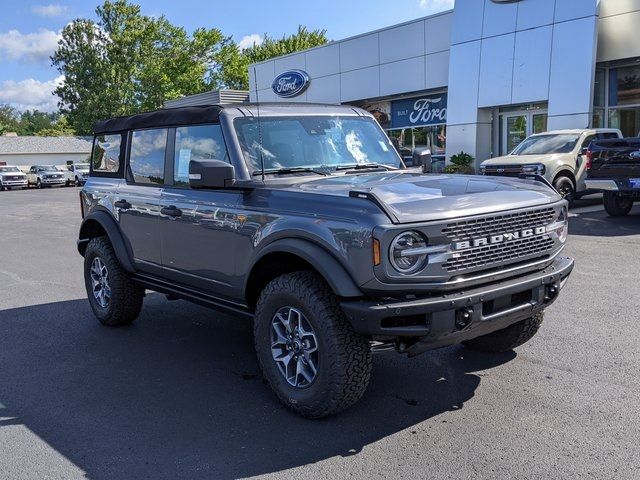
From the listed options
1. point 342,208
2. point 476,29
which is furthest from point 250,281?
point 476,29

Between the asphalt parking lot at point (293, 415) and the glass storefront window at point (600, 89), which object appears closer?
the asphalt parking lot at point (293, 415)

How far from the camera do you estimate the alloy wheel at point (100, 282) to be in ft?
20.0

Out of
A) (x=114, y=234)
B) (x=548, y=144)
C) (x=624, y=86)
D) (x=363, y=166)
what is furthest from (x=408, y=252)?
(x=624, y=86)

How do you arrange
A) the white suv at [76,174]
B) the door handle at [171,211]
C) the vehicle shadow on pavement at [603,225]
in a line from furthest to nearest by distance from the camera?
the white suv at [76,174] → the vehicle shadow on pavement at [603,225] → the door handle at [171,211]

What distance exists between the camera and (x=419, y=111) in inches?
1025

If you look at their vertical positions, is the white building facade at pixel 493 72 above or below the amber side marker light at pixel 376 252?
above

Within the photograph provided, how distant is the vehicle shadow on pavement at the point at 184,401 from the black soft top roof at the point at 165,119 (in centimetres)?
195

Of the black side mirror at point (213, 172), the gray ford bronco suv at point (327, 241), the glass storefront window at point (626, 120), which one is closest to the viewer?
the gray ford bronco suv at point (327, 241)

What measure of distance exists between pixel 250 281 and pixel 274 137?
3.83 ft

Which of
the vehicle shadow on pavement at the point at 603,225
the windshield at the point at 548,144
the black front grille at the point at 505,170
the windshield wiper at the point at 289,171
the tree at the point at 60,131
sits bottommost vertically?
the vehicle shadow on pavement at the point at 603,225

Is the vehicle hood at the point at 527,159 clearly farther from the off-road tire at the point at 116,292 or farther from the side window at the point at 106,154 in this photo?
the off-road tire at the point at 116,292

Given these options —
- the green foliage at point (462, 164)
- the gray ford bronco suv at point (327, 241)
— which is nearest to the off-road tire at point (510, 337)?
the gray ford bronco suv at point (327, 241)

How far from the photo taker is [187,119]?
16.6 feet

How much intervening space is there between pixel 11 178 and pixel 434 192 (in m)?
43.1
